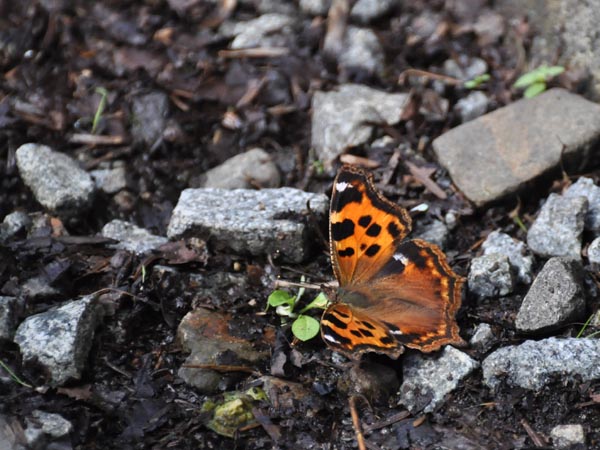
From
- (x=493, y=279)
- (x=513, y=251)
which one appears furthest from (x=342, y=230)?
(x=513, y=251)

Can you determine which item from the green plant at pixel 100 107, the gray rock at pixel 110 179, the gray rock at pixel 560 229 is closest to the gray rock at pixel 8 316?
the gray rock at pixel 110 179

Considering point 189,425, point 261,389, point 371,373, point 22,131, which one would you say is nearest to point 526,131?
point 371,373

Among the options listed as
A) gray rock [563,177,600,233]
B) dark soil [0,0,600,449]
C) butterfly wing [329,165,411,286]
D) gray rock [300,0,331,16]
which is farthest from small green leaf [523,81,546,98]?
gray rock [300,0,331,16]

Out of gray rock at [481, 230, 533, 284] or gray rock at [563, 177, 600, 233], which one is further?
gray rock at [563, 177, 600, 233]

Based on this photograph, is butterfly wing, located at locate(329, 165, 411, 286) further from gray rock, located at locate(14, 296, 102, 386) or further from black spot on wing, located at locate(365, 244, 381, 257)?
gray rock, located at locate(14, 296, 102, 386)

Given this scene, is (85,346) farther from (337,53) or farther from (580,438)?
(337,53)

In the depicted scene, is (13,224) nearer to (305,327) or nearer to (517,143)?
(305,327)
